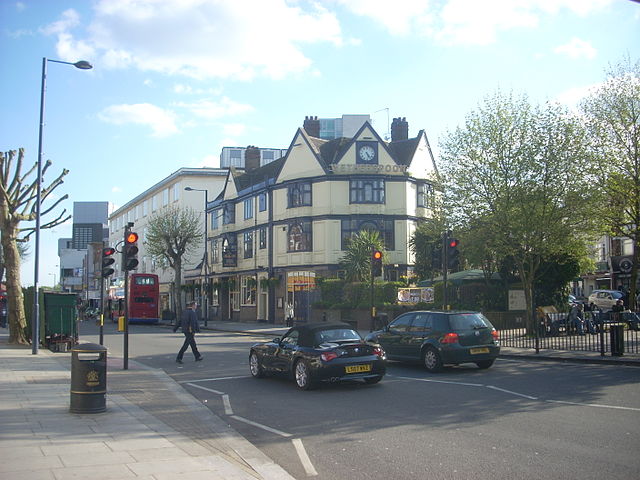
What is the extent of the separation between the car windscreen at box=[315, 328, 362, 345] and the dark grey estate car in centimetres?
271

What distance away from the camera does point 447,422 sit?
30.0ft

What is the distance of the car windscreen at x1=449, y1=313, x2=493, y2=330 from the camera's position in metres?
15.2

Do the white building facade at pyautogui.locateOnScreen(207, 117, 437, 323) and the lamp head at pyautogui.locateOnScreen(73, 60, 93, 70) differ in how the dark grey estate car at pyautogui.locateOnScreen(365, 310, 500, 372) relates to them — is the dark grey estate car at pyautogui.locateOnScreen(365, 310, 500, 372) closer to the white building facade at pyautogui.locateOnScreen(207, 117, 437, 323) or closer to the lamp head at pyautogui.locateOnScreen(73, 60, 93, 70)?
the lamp head at pyautogui.locateOnScreen(73, 60, 93, 70)

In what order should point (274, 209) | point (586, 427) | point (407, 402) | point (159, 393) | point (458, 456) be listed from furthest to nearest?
point (274, 209) → point (159, 393) → point (407, 402) → point (586, 427) → point (458, 456)

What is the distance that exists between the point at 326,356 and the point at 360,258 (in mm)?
25038

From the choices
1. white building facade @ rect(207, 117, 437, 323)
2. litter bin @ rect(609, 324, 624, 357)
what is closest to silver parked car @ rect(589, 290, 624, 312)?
white building facade @ rect(207, 117, 437, 323)

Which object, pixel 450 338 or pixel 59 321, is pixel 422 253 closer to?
pixel 59 321

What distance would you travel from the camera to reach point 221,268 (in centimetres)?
5606

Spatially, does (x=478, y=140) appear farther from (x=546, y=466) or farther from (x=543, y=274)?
(x=546, y=466)

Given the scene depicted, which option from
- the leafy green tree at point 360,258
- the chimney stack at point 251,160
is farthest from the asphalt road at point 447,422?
the chimney stack at point 251,160

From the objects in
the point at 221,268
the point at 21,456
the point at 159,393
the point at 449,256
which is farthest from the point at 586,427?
the point at 221,268

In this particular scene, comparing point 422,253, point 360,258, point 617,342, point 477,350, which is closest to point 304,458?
point 477,350

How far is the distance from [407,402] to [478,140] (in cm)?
1584

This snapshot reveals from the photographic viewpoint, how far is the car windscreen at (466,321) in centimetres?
1525
